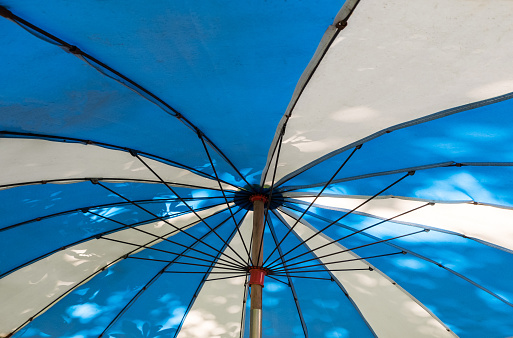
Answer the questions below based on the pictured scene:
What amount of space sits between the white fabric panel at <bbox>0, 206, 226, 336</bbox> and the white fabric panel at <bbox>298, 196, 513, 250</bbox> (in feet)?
8.25

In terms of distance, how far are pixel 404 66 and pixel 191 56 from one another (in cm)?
158

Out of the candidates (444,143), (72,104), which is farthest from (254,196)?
(72,104)

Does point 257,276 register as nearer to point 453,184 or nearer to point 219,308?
point 219,308

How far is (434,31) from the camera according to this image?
3047 mm

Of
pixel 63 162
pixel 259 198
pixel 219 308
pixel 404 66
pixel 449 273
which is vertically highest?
pixel 259 198

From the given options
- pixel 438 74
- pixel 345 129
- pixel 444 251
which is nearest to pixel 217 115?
pixel 345 129

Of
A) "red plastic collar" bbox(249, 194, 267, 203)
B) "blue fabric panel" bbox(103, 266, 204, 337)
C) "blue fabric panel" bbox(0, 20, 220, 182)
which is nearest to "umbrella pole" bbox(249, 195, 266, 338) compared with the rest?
"red plastic collar" bbox(249, 194, 267, 203)

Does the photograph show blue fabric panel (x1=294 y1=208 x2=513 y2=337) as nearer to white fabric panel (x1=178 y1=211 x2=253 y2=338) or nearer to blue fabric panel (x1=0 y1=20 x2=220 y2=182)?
white fabric panel (x1=178 y1=211 x2=253 y2=338)

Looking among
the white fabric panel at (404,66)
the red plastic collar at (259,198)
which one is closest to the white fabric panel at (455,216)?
the red plastic collar at (259,198)

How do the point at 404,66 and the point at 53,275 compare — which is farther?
the point at 53,275

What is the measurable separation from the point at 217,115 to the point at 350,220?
9.12 feet

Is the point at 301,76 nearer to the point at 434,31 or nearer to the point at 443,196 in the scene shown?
the point at 434,31

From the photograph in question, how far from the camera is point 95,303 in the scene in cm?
622

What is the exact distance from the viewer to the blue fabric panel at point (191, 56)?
2.87 metres
